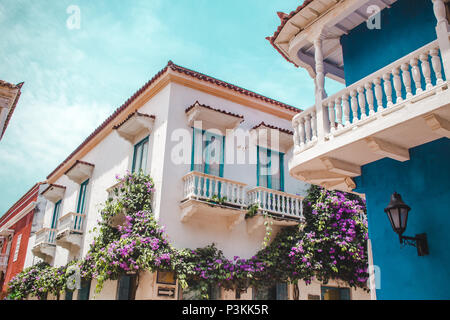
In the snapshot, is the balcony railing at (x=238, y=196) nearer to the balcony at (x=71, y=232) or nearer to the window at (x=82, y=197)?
the balcony at (x=71, y=232)

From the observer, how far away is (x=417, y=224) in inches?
252

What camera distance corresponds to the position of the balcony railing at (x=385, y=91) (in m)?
5.77

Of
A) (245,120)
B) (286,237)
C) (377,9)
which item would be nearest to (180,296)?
(286,237)

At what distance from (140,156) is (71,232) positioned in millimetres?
4594

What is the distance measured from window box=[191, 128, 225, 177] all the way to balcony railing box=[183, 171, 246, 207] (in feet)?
1.85

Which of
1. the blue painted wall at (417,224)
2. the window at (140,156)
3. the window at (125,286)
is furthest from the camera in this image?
the window at (140,156)

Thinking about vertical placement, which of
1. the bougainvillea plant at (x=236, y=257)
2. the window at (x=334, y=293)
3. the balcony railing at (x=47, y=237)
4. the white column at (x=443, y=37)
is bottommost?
the window at (x=334, y=293)

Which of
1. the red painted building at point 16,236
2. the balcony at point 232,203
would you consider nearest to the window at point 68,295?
the balcony at point 232,203

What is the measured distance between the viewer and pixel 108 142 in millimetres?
16641

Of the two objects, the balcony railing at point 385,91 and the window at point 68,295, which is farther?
the window at point 68,295

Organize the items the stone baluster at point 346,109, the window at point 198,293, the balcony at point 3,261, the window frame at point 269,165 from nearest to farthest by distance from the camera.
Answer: the stone baluster at point 346,109, the window at point 198,293, the window frame at point 269,165, the balcony at point 3,261

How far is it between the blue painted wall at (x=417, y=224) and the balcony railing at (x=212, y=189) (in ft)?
17.1
